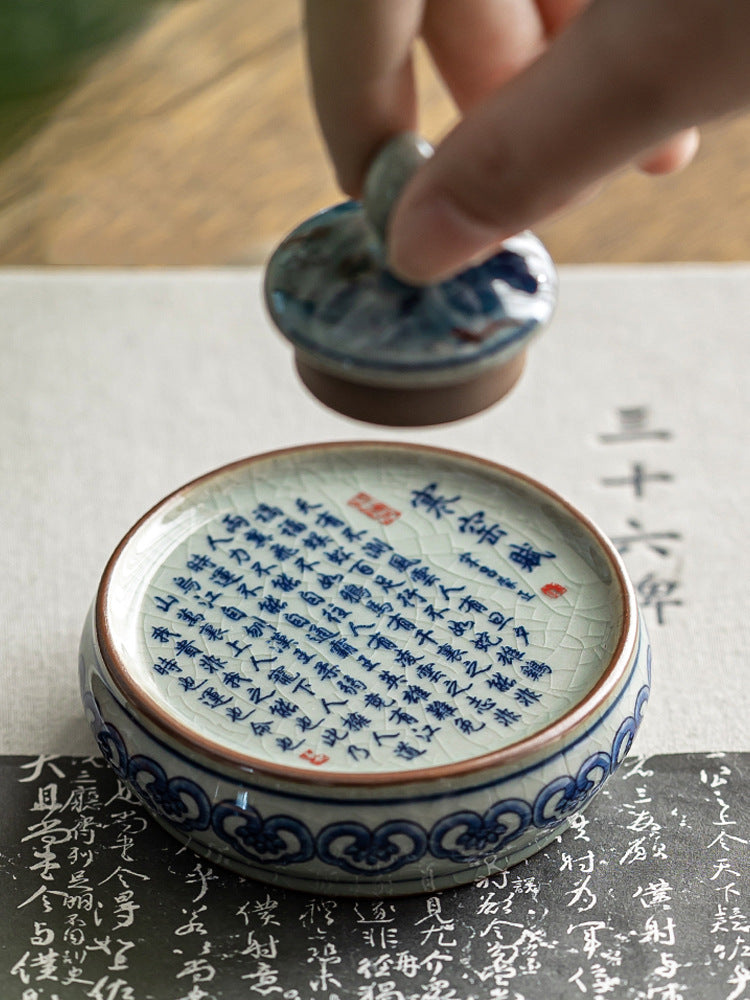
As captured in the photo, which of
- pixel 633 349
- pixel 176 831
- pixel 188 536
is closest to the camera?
pixel 176 831

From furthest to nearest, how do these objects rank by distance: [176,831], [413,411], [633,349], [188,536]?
[633,349] → [188,536] → [176,831] → [413,411]

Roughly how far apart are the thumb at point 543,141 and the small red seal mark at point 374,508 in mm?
349

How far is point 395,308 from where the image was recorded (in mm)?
612

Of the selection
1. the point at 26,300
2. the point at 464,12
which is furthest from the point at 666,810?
the point at 26,300

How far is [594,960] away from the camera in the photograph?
0.70 metres

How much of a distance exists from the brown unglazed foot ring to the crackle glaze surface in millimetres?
21

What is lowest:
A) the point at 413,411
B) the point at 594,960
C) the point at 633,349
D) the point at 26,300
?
the point at 633,349

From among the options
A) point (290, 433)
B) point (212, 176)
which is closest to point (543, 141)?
point (290, 433)

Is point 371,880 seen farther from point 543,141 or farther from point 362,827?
point 543,141

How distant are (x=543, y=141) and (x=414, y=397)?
18 cm

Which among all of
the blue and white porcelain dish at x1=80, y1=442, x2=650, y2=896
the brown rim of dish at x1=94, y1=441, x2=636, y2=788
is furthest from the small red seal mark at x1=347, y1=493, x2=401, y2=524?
the brown rim of dish at x1=94, y1=441, x2=636, y2=788

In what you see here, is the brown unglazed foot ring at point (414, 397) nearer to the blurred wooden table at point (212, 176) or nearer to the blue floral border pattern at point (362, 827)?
the blue floral border pattern at point (362, 827)

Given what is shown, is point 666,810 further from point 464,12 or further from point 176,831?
point 464,12

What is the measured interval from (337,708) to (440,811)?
89 millimetres
